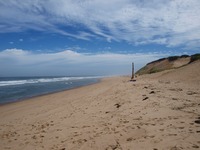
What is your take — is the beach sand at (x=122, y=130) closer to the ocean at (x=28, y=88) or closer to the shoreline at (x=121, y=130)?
the shoreline at (x=121, y=130)

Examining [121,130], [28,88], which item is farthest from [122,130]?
[28,88]

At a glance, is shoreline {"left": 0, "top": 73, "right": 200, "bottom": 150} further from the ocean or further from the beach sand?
the ocean

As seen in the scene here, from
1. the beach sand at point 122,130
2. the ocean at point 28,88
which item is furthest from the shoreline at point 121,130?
the ocean at point 28,88

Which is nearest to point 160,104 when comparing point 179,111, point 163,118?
point 179,111

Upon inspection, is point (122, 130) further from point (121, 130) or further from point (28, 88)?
point (28, 88)

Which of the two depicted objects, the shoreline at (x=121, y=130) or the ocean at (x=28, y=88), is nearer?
the shoreline at (x=121, y=130)

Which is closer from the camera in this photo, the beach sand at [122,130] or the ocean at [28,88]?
the beach sand at [122,130]

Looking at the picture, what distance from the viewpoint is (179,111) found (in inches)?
267

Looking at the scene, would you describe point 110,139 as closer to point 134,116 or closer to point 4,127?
point 134,116

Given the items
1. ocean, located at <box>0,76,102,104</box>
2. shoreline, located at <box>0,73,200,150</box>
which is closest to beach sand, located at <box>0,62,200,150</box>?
shoreline, located at <box>0,73,200,150</box>

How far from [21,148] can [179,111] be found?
525 cm

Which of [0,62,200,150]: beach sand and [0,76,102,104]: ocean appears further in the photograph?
[0,76,102,104]: ocean

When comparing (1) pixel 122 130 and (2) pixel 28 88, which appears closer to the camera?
(1) pixel 122 130

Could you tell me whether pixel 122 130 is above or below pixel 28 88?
above
